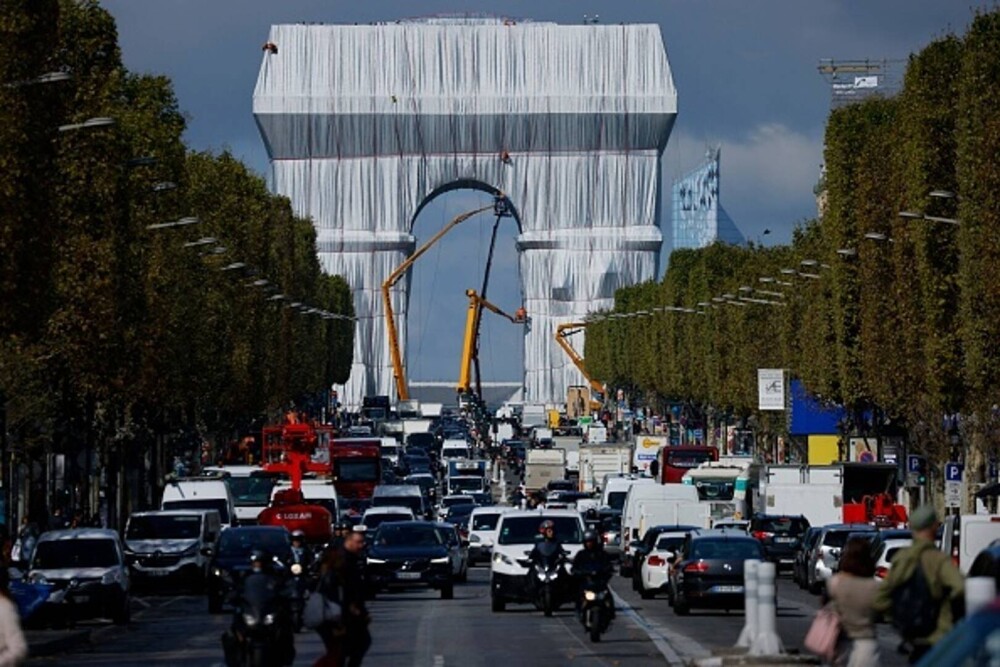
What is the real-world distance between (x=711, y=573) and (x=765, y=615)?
23.8 m

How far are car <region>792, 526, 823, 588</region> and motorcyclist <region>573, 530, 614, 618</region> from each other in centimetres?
1798

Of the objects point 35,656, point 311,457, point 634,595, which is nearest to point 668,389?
point 311,457

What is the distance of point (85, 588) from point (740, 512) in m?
39.1

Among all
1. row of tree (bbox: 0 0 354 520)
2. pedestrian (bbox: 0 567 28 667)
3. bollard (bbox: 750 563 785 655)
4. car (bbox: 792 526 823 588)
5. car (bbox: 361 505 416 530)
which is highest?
row of tree (bbox: 0 0 354 520)

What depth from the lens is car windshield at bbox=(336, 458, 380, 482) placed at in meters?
107

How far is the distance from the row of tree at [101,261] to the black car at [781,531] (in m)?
15.8

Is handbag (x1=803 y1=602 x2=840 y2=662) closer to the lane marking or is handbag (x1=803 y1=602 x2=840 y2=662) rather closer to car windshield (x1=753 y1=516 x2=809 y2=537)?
the lane marking

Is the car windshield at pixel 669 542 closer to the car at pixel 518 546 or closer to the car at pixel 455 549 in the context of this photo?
the car at pixel 518 546

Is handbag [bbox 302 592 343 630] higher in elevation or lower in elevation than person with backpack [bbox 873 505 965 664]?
lower

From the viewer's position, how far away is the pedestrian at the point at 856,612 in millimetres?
20922

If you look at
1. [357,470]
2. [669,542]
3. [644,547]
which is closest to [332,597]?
[669,542]

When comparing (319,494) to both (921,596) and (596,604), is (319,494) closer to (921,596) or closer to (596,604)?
(596,604)

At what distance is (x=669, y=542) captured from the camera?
57.8 meters

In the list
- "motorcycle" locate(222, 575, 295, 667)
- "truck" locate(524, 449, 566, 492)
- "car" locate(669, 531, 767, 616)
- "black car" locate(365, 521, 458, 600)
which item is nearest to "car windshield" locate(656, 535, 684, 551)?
"black car" locate(365, 521, 458, 600)
